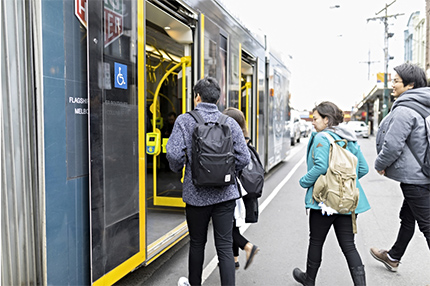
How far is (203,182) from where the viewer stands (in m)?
2.68

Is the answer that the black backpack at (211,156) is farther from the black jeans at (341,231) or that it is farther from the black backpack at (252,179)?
the black jeans at (341,231)

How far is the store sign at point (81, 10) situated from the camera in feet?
8.43

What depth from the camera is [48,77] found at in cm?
236

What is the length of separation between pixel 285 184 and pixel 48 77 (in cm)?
752

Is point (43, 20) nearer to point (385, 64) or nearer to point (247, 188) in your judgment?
point (247, 188)

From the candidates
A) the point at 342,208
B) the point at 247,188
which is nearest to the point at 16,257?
the point at 247,188

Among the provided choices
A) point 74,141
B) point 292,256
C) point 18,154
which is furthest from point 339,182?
point 18,154

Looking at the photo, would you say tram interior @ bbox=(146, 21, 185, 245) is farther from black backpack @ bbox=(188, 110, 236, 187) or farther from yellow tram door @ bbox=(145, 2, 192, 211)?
black backpack @ bbox=(188, 110, 236, 187)

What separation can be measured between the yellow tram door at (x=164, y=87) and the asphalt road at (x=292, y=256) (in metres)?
1.21

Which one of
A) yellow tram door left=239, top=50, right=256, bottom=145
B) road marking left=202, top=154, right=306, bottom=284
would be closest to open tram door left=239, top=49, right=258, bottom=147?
yellow tram door left=239, top=50, right=256, bottom=145

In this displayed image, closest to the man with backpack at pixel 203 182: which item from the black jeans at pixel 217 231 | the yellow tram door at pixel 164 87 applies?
the black jeans at pixel 217 231

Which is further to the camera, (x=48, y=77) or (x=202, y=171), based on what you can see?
(x=202, y=171)

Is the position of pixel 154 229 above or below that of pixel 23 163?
below

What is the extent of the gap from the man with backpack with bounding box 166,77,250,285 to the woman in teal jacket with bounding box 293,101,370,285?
1.91 ft
